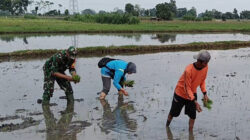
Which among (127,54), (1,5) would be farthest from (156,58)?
(1,5)

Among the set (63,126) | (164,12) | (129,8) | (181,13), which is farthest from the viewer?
(181,13)

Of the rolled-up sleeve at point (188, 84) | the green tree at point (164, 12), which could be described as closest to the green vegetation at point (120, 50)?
the rolled-up sleeve at point (188, 84)

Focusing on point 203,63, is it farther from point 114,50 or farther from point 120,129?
point 114,50

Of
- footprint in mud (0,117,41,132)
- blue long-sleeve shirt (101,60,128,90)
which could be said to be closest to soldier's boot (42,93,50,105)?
footprint in mud (0,117,41,132)

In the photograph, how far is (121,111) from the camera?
23.5 ft

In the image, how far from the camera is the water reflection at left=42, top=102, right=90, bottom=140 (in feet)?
18.6

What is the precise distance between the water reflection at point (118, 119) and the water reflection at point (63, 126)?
1.39 ft

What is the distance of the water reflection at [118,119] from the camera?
19.8ft

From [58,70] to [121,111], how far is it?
1.67 m

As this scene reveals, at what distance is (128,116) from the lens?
6801 mm

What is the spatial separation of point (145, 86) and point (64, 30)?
22.1 metres

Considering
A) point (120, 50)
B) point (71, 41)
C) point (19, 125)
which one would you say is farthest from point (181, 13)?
point (19, 125)

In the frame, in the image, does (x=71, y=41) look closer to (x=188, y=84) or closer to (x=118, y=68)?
(x=118, y=68)

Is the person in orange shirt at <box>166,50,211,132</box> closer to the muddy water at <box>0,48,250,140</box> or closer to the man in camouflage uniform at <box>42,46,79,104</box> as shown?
the muddy water at <box>0,48,250,140</box>
